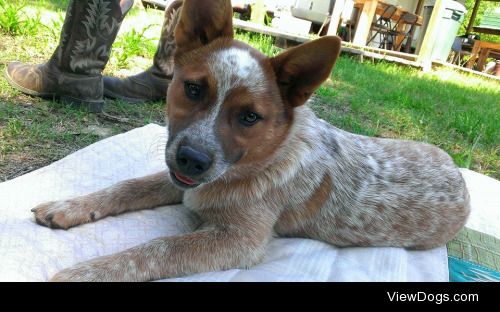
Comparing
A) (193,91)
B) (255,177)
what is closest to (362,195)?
(255,177)

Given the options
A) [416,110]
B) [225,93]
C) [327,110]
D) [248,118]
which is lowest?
[327,110]

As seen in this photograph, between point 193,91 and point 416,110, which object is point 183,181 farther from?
point 416,110

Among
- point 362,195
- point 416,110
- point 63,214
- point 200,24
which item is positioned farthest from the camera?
point 416,110

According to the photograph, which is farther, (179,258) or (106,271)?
(179,258)

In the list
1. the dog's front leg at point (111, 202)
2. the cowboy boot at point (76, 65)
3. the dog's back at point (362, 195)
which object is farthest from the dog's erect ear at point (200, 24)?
the cowboy boot at point (76, 65)

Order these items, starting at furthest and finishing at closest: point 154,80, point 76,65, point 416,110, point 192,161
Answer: point 416,110 < point 154,80 < point 76,65 < point 192,161

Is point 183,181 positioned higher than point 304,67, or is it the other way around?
point 304,67

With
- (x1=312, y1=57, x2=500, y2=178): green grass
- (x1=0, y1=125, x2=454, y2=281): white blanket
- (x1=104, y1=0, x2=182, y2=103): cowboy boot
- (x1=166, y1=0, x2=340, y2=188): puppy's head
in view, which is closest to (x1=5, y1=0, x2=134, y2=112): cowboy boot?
(x1=104, y1=0, x2=182, y2=103): cowboy boot
